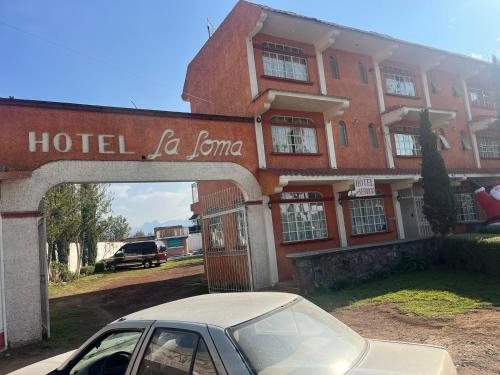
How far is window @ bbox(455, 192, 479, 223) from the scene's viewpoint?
64.9ft

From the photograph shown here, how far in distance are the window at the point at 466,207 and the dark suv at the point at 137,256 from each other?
70.1ft

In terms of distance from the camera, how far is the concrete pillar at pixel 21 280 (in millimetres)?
8656

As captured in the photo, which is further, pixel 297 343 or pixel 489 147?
pixel 489 147

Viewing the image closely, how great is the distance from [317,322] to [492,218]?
1806 cm

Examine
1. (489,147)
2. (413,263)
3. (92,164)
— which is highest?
(489,147)

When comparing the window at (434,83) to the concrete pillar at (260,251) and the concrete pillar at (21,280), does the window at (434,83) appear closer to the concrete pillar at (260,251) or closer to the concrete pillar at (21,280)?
the concrete pillar at (260,251)

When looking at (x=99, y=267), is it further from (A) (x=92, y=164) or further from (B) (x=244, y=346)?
(B) (x=244, y=346)

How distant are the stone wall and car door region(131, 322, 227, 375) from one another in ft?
27.2

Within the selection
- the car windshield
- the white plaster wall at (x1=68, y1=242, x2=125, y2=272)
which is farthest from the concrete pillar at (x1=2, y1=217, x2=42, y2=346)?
the white plaster wall at (x1=68, y1=242, x2=125, y2=272)

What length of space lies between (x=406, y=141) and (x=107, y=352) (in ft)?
56.2

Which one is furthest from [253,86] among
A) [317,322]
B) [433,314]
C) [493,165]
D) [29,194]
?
[493,165]

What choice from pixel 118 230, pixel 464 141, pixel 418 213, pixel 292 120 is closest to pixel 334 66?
pixel 292 120

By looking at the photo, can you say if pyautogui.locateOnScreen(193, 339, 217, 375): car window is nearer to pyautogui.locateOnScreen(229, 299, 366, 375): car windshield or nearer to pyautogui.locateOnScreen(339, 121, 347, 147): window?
pyautogui.locateOnScreen(229, 299, 366, 375): car windshield

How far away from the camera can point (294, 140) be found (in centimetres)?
1438
